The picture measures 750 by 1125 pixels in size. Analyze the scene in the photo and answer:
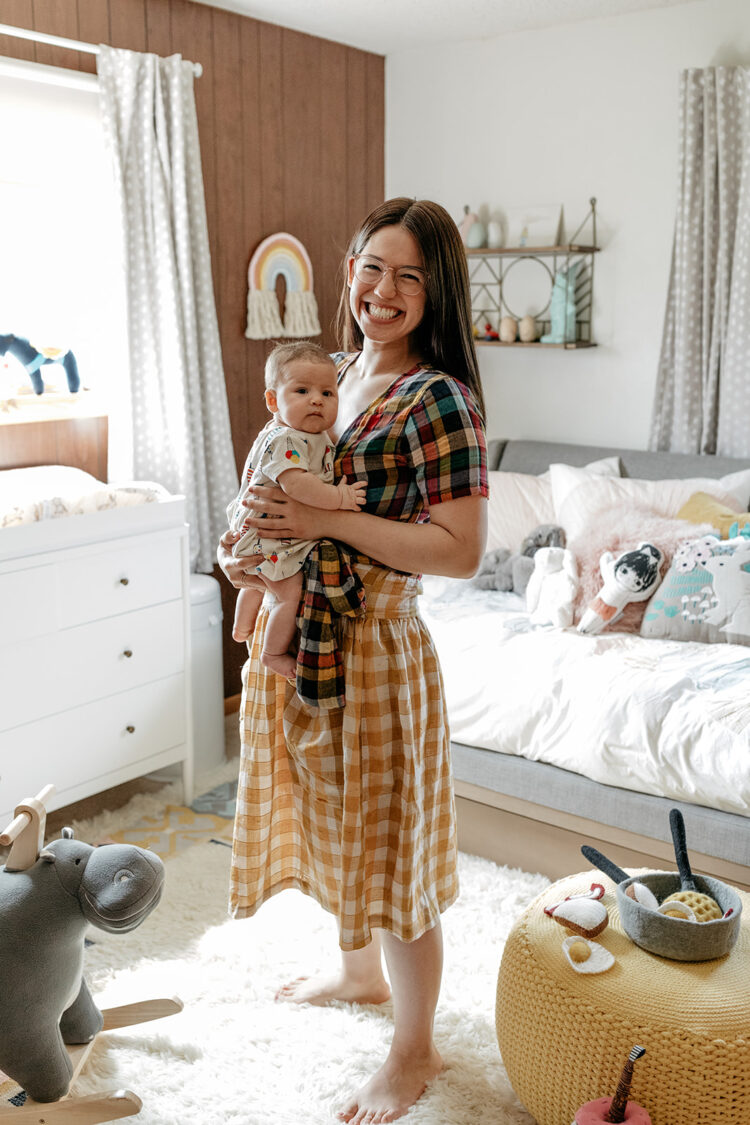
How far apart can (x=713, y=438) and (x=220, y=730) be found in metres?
1.90

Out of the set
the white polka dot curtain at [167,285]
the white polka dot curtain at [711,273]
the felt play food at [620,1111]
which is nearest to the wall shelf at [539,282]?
the white polka dot curtain at [711,273]

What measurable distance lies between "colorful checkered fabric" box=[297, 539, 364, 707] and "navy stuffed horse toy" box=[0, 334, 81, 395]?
1.67 meters

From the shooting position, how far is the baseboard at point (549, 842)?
2.39 meters

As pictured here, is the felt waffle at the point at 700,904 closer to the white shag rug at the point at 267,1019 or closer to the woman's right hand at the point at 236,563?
the white shag rug at the point at 267,1019

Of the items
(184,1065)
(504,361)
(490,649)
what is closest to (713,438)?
(504,361)

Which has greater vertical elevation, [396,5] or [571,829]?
[396,5]

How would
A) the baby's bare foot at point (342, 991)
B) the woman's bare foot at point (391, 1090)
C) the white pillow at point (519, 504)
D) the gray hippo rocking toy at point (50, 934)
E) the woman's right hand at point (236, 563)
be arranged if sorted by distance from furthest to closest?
1. the white pillow at point (519, 504)
2. the baby's bare foot at point (342, 991)
3. the woman's bare foot at point (391, 1090)
4. the woman's right hand at point (236, 563)
5. the gray hippo rocking toy at point (50, 934)

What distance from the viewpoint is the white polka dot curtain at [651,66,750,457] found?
10.7ft

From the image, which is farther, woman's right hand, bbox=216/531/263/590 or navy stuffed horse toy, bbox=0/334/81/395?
navy stuffed horse toy, bbox=0/334/81/395

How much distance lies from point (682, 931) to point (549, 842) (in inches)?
38.0

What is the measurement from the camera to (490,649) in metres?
2.77

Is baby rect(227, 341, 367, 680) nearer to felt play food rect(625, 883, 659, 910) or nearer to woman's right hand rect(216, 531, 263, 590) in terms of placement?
woman's right hand rect(216, 531, 263, 590)

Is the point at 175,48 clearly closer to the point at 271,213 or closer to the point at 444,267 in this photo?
the point at 271,213

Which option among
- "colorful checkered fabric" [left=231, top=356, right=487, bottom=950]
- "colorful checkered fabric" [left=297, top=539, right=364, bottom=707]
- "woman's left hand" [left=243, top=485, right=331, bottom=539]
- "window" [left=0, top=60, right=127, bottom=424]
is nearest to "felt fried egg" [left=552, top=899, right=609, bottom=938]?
"colorful checkered fabric" [left=231, top=356, right=487, bottom=950]
